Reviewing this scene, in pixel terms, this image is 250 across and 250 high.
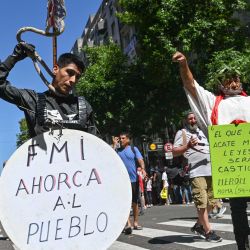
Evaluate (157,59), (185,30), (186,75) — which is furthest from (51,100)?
(157,59)

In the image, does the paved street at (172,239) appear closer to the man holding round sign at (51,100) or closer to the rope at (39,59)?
the man holding round sign at (51,100)

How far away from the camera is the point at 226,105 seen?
12.1ft

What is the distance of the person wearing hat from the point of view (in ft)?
11.7

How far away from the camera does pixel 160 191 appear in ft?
65.6

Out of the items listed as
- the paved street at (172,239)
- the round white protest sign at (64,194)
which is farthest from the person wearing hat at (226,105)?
the paved street at (172,239)

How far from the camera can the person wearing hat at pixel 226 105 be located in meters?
3.56

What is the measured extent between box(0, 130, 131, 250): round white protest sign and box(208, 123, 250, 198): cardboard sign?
1.24m

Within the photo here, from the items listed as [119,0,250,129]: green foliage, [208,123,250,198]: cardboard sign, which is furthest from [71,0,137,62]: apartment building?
[208,123,250,198]: cardboard sign

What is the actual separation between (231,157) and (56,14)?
5.15ft

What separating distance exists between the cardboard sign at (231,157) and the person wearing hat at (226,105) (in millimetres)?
139

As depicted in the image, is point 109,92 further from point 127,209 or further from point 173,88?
point 127,209

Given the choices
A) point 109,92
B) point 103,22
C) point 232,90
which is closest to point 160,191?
point 109,92

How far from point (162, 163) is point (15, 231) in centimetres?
3170

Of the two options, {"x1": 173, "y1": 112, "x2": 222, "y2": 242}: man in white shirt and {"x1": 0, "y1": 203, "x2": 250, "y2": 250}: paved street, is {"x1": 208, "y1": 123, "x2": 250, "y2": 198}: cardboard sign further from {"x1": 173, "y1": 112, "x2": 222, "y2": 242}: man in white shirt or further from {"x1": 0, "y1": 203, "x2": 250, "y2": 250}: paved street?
{"x1": 173, "y1": 112, "x2": 222, "y2": 242}: man in white shirt
